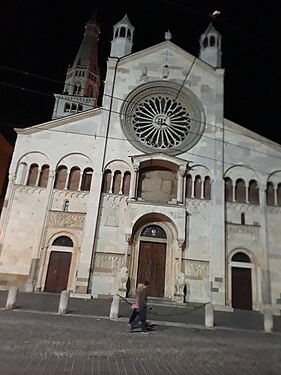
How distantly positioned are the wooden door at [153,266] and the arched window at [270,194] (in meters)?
7.38

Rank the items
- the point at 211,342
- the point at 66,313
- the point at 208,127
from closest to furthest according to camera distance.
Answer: the point at 211,342 → the point at 66,313 → the point at 208,127

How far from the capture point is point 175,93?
66.4ft

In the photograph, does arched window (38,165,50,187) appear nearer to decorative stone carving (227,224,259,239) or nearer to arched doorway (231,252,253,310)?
decorative stone carving (227,224,259,239)

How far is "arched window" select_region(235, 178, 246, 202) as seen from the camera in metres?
18.3

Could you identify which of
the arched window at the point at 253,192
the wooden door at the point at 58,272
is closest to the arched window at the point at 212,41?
the arched window at the point at 253,192

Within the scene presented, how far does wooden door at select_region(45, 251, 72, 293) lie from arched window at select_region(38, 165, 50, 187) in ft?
13.9

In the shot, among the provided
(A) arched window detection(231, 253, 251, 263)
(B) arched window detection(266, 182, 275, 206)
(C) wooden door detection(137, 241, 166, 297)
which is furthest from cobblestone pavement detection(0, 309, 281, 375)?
(B) arched window detection(266, 182, 275, 206)

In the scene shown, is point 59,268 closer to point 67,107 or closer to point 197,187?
point 197,187

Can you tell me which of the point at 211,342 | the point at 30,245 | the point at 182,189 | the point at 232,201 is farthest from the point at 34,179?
the point at 211,342

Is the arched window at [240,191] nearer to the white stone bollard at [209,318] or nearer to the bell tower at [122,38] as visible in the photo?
the white stone bollard at [209,318]

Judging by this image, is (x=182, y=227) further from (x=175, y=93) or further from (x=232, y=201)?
(x=175, y=93)

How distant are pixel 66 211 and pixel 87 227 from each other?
1.79 meters

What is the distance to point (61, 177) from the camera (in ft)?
58.4

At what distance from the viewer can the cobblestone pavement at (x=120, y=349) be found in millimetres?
4570
